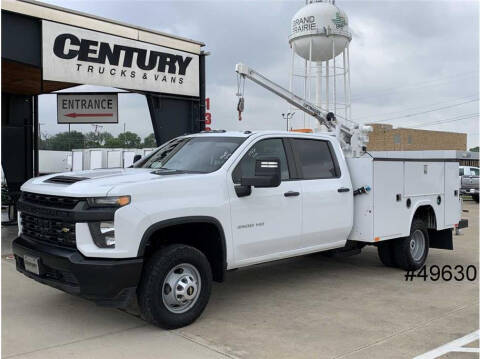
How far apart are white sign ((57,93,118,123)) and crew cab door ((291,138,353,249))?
6746 millimetres

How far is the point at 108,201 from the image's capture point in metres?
4.50

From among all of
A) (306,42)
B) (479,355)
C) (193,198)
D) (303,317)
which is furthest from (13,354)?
(306,42)

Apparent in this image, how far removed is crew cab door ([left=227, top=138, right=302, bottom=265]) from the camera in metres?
5.44

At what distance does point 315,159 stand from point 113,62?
5.33 m

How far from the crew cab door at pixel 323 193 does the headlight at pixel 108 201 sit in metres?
2.41

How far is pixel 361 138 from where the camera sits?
10133 mm

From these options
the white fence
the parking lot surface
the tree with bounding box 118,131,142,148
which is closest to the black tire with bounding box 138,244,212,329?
the parking lot surface

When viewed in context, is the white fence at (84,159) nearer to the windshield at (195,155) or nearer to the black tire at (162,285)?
the windshield at (195,155)

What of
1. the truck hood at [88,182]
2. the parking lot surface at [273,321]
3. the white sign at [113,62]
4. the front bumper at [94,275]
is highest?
the white sign at [113,62]

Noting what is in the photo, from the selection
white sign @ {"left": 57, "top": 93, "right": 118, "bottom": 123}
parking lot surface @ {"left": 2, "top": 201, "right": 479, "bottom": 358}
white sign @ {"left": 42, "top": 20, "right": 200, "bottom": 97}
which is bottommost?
parking lot surface @ {"left": 2, "top": 201, "right": 479, "bottom": 358}

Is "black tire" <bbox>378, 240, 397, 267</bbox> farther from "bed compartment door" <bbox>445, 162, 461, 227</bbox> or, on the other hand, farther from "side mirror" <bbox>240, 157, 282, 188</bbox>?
"side mirror" <bbox>240, 157, 282, 188</bbox>

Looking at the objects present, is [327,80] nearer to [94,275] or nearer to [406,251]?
[406,251]

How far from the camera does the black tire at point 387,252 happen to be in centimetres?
769

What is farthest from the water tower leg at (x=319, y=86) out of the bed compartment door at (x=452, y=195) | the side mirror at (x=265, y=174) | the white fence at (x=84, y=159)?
the side mirror at (x=265, y=174)
